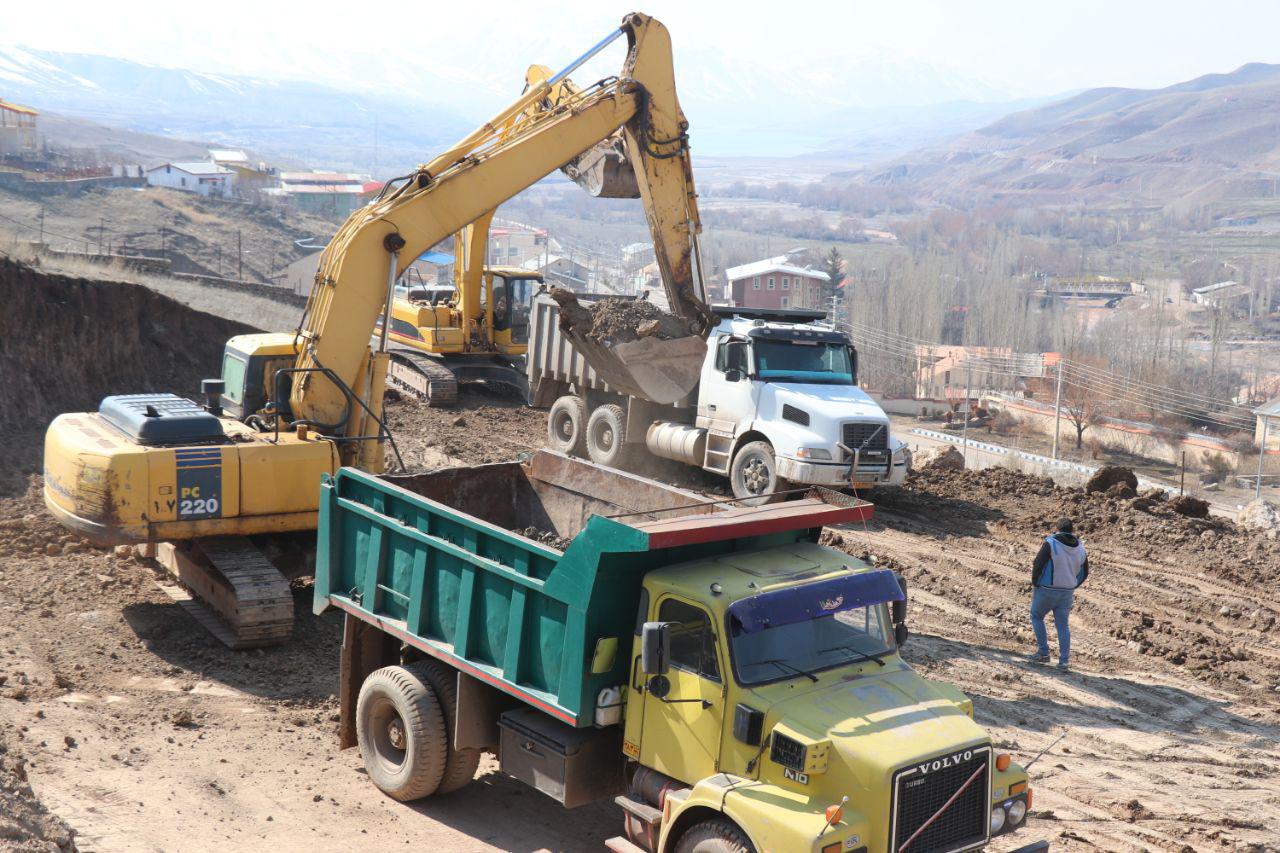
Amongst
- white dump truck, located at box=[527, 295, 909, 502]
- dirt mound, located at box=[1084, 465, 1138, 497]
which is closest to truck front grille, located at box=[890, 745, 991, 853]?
white dump truck, located at box=[527, 295, 909, 502]

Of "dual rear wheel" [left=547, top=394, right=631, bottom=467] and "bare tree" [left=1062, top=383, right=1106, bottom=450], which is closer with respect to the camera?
"dual rear wheel" [left=547, top=394, right=631, bottom=467]

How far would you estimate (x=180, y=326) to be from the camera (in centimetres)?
2314

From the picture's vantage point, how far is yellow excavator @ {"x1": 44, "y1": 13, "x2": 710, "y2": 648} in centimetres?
1112

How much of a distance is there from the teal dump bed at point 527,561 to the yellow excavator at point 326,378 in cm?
237

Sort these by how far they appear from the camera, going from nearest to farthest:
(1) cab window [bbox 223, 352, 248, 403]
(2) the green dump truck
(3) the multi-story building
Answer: (2) the green dump truck → (1) cab window [bbox 223, 352, 248, 403] → (3) the multi-story building

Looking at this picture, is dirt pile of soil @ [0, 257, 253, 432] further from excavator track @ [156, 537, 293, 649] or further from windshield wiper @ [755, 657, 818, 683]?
windshield wiper @ [755, 657, 818, 683]

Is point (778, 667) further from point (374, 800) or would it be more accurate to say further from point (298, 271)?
point (298, 271)

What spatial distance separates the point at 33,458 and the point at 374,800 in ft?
39.1

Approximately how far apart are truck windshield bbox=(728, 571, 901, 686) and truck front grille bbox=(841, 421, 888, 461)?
27.4 ft

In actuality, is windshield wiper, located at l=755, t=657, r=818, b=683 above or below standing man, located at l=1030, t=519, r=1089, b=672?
above

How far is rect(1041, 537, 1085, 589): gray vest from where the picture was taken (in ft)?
36.6

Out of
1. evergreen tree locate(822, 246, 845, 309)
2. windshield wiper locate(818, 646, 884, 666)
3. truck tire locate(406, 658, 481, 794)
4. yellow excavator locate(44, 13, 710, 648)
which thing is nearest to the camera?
windshield wiper locate(818, 646, 884, 666)

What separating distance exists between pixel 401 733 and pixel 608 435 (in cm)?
1017

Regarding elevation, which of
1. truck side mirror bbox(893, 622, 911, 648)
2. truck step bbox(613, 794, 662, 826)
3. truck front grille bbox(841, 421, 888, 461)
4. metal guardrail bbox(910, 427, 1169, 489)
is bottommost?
metal guardrail bbox(910, 427, 1169, 489)
